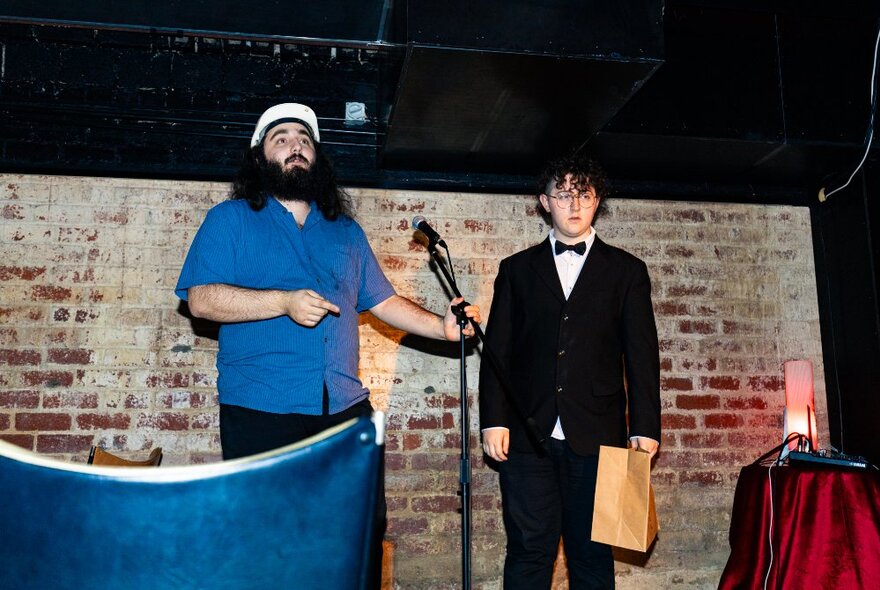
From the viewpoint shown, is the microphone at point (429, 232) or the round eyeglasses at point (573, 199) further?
the round eyeglasses at point (573, 199)

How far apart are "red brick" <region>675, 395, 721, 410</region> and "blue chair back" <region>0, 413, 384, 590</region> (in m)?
3.31

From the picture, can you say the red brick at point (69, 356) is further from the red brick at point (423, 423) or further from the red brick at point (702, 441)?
the red brick at point (702, 441)

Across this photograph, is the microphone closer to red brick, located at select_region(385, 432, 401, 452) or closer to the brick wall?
the brick wall

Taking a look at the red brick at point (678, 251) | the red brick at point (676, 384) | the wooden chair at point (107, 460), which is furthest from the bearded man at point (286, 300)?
the red brick at point (678, 251)

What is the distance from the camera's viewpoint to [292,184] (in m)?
2.72

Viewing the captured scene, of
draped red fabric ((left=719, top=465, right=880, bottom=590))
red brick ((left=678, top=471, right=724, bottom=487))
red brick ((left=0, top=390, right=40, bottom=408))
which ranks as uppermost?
red brick ((left=0, top=390, right=40, bottom=408))

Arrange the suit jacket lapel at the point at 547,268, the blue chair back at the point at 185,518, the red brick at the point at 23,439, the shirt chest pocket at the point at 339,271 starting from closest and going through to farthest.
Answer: the blue chair back at the point at 185,518, the shirt chest pocket at the point at 339,271, the suit jacket lapel at the point at 547,268, the red brick at the point at 23,439

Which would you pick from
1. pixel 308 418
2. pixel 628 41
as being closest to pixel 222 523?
pixel 308 418

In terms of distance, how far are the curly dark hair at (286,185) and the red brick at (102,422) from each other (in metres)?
1.27

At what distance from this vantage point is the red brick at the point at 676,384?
3941 mm

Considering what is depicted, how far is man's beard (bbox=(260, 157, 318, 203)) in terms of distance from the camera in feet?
8.92

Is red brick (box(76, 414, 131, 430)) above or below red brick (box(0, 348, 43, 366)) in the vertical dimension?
below

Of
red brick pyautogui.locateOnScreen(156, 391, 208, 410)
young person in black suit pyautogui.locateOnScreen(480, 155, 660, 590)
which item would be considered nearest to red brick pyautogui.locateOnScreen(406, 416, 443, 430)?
young person in black suit pyautogui.locateOnScreen(480, 155, 660, 590)

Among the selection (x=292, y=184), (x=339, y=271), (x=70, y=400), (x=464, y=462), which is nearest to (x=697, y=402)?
(x=464, y=462)
